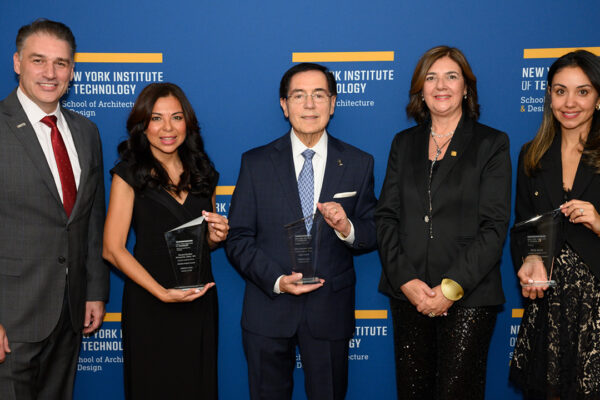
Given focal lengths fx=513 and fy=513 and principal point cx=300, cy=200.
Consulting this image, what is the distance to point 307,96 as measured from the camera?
2.63 meters

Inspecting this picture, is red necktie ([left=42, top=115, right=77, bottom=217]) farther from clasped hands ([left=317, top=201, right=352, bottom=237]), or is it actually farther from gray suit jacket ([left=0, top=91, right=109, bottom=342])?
clasped hands ([left=317, top=201, right=352, bottom=237])

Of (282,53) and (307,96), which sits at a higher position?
(282,53)

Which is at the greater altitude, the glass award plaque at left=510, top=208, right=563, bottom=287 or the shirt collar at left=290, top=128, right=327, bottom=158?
the shirt collar at left=290, top=128, right=327, bottom=158

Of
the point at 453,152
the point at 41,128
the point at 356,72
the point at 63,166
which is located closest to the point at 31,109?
the point at 41,128

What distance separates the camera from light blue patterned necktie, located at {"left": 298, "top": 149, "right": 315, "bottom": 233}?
2.62 m

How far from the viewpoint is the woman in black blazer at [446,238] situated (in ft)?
7.84

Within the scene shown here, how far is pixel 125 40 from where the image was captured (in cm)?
326

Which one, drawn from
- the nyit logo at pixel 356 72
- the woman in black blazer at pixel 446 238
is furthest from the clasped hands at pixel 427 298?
the nyit logo at pixel 356 72

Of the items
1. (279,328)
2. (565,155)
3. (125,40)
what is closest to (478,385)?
(279,328)

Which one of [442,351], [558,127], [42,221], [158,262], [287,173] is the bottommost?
[442,351]

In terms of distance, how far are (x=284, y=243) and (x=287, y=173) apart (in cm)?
36

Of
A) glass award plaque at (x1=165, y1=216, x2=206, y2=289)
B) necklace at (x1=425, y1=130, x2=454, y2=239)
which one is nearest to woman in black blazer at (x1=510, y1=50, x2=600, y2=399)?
necklace at (x1=425, y1=130, x2=454, y2=239)

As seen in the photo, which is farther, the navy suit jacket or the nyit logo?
the nyit logo

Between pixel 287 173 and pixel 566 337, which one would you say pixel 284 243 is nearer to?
pixel 287 173
